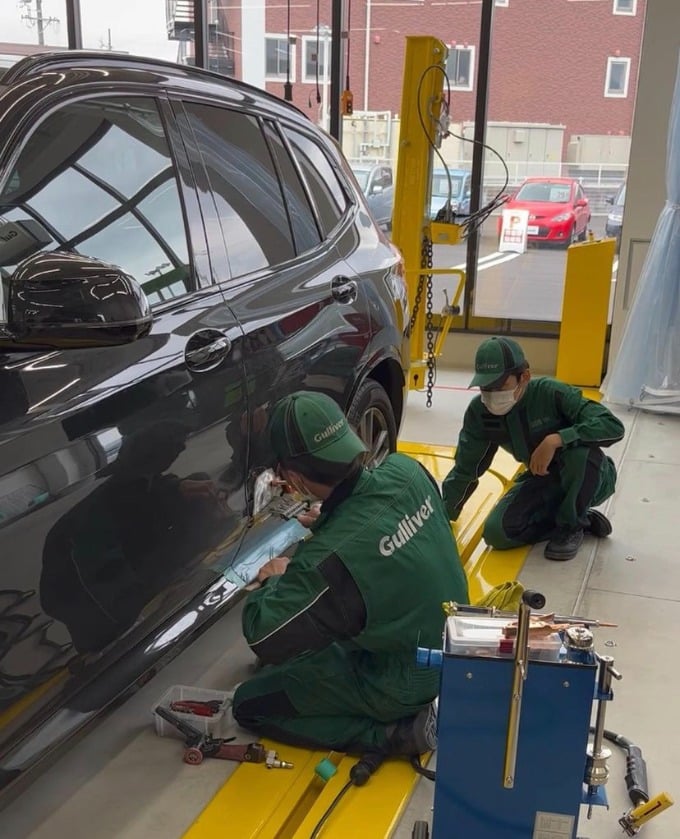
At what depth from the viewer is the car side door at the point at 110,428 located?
1.85 metres

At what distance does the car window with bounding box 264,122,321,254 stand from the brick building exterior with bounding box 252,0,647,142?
4823 mm

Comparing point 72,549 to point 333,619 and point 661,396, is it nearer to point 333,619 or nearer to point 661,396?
point 333,619

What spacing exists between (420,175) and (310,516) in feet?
12.7

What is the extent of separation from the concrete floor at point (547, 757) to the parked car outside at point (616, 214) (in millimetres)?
3410

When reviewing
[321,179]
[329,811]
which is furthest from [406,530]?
[321,179]

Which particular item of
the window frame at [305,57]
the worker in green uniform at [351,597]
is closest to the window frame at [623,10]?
the window frame at [305,57]

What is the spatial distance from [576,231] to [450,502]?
4.56 m

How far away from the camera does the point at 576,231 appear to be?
7.88 m

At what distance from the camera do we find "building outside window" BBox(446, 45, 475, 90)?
24.5 ft

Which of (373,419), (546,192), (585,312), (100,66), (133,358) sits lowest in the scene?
(585,312)

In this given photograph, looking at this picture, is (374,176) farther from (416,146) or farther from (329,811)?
(329,811)

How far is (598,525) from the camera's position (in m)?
4.23

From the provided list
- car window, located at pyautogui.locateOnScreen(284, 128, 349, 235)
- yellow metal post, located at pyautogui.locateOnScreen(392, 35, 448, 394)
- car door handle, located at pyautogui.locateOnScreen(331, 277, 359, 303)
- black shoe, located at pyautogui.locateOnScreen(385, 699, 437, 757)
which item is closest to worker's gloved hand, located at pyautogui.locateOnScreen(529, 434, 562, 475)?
car door handle, located at pyautogui.locateOnScreen(331, 277, 359, 303)

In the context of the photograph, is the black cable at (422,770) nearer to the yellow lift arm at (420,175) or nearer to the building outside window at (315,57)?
the yellow lift arm at (420,175)
